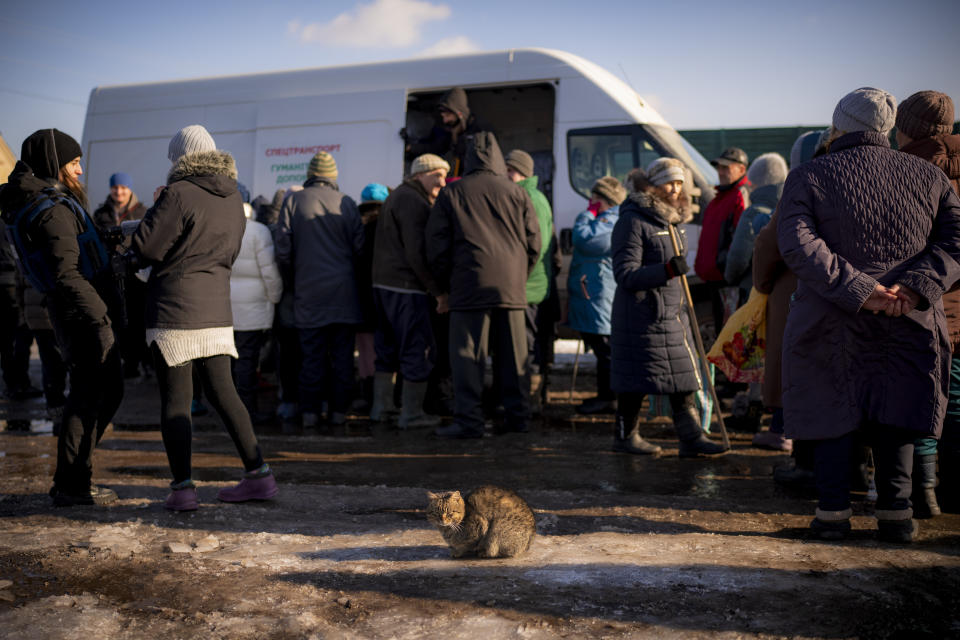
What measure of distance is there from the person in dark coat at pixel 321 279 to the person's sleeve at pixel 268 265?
119mm

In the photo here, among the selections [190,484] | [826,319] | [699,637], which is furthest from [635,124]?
[699,637]

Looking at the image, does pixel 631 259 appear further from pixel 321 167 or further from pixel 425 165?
pixel 321 167

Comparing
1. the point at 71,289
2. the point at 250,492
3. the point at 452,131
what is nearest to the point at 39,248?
the point at 71,289

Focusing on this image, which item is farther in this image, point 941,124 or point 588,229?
point 588,229

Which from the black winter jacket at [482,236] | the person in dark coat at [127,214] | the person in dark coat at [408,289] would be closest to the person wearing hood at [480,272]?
the black winter jacket at [482,236]

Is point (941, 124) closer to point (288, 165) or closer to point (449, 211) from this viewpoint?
point (449, 211)

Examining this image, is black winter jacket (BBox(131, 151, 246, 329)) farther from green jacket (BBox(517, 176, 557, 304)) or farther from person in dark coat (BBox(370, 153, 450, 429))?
green jacket (BBox(517, 176, 557, 304))

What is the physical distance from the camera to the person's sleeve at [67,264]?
443cm

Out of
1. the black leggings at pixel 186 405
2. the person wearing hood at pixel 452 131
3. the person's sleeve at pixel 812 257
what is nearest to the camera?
the person's sleeve at pixel 812 257

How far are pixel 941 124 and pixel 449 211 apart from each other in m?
3.50

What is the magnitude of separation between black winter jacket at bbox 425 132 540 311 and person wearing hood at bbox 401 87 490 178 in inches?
103

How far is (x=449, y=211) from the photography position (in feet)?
22.2

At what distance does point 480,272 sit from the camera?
6676 mm

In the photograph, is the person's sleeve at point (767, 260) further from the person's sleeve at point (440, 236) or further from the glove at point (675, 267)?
the person's sleeve at point (440, 236)
